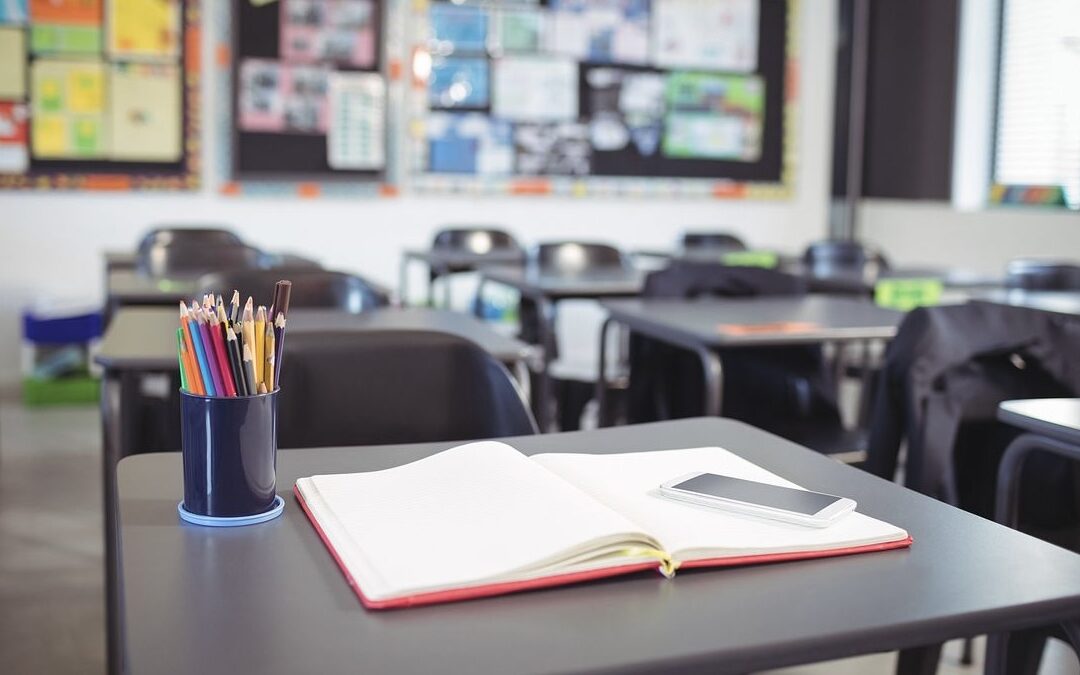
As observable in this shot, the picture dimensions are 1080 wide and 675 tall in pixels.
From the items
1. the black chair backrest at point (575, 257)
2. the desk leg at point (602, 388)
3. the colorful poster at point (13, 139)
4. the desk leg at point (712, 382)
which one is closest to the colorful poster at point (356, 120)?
the colorful poster at point (13, 139)

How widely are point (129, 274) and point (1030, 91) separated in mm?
4553

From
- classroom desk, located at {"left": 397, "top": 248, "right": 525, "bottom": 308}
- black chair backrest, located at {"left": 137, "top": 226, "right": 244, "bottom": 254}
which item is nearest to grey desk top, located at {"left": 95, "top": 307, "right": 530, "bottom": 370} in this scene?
black chair backrest, located at {"left": 137, "top": 226, "right": 244, "bottom": 254}

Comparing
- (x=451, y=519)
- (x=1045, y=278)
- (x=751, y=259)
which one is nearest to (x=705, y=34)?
(x=751, y=259)

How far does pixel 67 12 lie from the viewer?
17.5 ft

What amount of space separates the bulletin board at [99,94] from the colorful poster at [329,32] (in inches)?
17.9

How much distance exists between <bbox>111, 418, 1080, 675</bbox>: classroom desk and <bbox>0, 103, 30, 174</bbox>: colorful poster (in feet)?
16.0

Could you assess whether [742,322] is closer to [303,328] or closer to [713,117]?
[303,328]

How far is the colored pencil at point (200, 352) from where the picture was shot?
95 centimetres

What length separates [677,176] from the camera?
21.9 feet

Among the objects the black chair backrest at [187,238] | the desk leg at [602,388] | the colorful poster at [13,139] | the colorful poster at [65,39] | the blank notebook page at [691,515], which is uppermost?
the colorful poster at [65,39]

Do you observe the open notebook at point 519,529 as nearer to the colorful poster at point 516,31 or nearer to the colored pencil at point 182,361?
the colored pencil at point 182,361

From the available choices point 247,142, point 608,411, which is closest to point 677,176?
point 247,142

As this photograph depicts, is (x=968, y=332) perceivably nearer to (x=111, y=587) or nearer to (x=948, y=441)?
(x=948, y=441)

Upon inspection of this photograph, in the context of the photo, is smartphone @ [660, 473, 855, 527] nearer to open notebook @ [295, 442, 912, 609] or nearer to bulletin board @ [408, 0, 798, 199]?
open notebook @ [295, 442, 912, 609]
